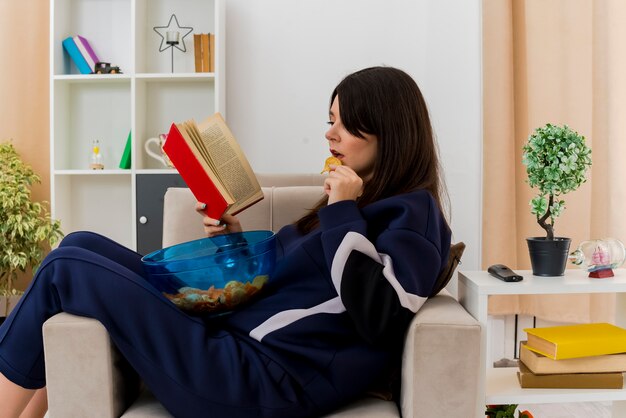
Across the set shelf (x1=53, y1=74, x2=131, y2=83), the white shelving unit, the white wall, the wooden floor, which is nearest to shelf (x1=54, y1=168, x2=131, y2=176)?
the white shelving unit

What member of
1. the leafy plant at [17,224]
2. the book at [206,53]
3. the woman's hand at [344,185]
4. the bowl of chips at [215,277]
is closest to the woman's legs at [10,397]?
the bowl of chips at [215,277]

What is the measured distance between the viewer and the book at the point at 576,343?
1.52 meters

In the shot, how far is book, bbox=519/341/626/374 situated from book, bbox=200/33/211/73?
227cm

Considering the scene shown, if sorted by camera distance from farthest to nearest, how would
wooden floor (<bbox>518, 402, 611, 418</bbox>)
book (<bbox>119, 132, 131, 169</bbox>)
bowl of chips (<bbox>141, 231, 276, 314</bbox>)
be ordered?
book (<bbox>119, 132, 131, 169</bbox>) → wooden floor (<bbox>518, 402, 611, 418</bbox>) → bowl of chips (<bbox>141, 231, 276, 314</bbox>)

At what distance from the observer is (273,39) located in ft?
11.3

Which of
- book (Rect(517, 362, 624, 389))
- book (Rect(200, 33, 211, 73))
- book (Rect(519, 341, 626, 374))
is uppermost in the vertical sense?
book (Rect(200, 33, 211, 73))

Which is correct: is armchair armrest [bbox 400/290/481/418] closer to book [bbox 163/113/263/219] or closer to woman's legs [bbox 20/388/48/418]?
book [bbox 163/113/263/219]

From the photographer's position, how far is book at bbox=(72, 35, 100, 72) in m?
3.35

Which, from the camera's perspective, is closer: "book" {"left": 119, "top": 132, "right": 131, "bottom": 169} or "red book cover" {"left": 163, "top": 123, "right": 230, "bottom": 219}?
"red book cover" {"left": 163, "top": 123, "right": 230, "bottom": 219}

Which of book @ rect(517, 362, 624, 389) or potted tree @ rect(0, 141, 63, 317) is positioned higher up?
potted tree @ rect(0, 141, 63, 317)

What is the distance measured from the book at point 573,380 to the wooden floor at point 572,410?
0.92 m

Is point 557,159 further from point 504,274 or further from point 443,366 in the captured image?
point 443,366

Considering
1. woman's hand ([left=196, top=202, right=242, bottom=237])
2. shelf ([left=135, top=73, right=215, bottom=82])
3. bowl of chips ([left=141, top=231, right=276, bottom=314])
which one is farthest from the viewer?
shelf ([left=135, top=73, right=215, bottom=82])

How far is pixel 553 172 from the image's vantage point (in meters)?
1.56
